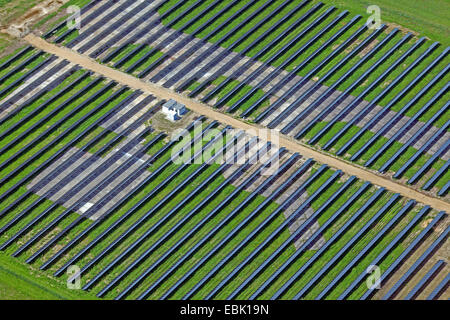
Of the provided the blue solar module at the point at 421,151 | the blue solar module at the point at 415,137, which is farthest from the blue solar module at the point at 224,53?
the blue solar module at the point at 421,151

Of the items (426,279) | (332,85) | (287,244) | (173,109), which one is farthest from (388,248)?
(173,109)

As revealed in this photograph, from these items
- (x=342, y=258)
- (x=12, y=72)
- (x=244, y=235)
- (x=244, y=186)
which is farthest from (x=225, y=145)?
(x=12, y=72)

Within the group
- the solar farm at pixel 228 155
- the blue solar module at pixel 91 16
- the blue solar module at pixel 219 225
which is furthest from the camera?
the blue solar module at pixel 91 16

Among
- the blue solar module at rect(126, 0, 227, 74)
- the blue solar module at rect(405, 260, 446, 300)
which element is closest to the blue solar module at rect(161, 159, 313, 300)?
the blue solar module at rect(405, 260, 446, 300)

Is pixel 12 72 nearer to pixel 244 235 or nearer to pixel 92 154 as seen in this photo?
pixel 92 154

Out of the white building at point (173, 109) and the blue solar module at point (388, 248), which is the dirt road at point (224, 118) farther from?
the blue solar module at point (388, 248)

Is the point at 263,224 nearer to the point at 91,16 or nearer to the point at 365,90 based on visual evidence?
the point at 365,90
